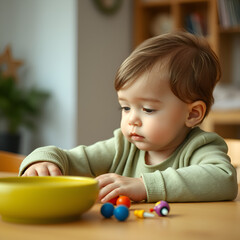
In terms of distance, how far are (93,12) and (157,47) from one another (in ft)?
10.6

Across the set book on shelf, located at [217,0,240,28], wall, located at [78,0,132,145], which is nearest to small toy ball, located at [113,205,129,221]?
wall, located at [78,0,132,145]

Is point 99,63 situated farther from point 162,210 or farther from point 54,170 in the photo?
point 162,210

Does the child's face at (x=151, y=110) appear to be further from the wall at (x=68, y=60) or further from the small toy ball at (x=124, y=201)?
the wall at (x=68, y=60)

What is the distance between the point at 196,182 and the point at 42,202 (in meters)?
0.38

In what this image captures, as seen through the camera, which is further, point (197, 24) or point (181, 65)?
point (197, 24)

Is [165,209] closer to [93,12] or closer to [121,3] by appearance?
[93,12]

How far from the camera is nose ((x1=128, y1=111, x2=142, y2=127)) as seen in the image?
1044mm

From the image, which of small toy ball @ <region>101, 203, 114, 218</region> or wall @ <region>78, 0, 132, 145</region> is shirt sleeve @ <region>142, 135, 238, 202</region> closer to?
small toy ball @ <region>101, 203, 114, 218</region>

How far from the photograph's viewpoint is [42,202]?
606mm

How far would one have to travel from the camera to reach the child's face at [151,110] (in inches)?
41.0

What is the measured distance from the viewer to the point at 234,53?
452 cm

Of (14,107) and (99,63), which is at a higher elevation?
(99,63)

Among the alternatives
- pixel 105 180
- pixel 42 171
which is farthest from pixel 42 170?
pixel 105 180

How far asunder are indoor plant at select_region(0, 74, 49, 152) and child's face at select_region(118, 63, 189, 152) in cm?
305
